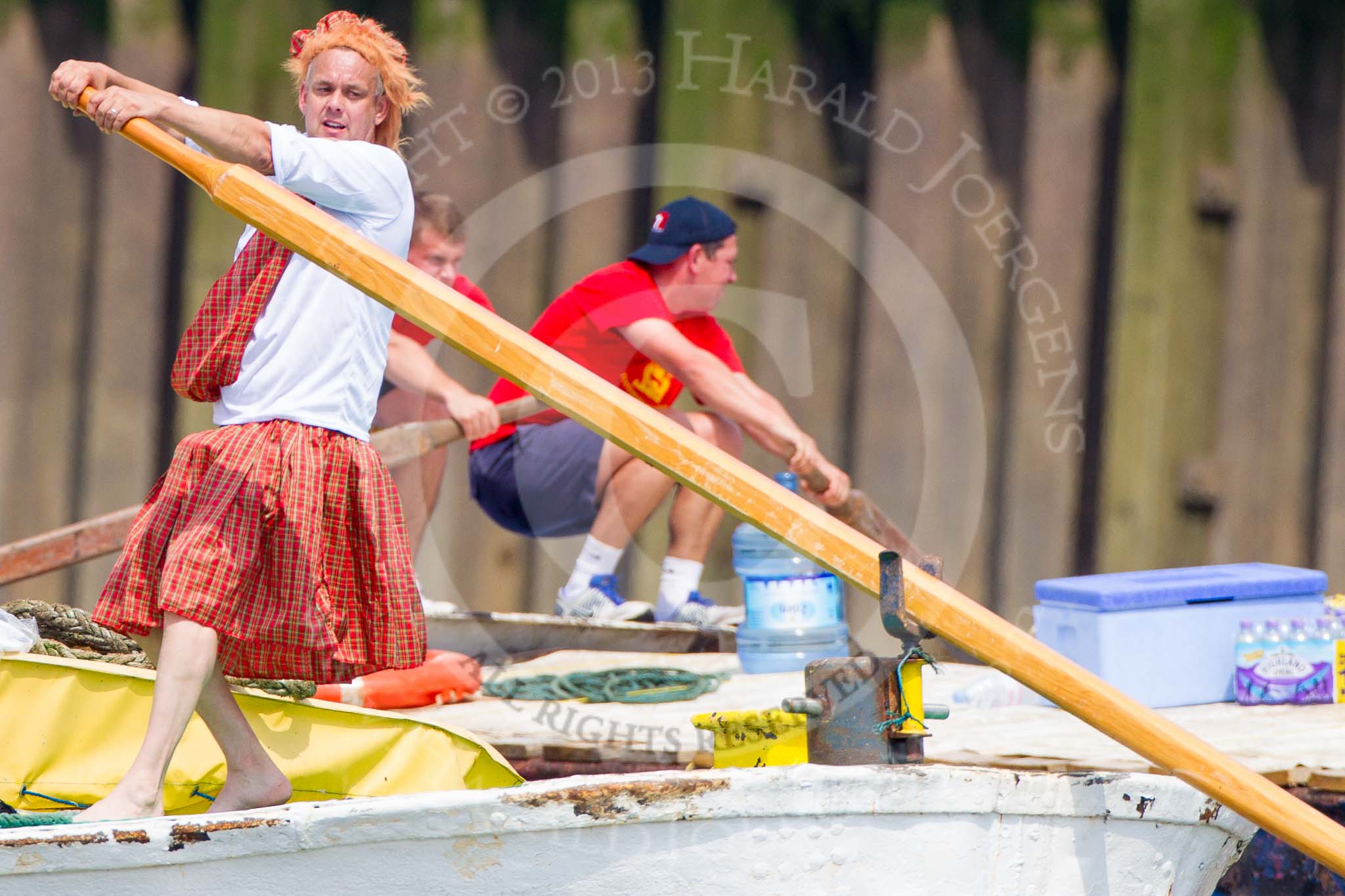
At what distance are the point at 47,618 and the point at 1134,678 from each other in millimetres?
2117

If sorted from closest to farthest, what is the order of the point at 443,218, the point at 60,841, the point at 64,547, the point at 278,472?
the point at 60,841, the point at 278,472, the point at 64,547, the point at 443,218

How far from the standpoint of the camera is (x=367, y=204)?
2.37 metres

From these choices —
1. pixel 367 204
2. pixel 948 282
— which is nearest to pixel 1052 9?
pixel 948 282

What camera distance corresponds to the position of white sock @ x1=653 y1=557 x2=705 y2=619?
4230 millimetres

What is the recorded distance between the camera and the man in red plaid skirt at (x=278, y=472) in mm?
2227

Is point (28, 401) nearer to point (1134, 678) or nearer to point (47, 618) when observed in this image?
point (47, 618)

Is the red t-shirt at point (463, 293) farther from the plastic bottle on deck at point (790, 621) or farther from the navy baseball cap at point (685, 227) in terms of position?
the plastic bottle on deck at point (790, 621)

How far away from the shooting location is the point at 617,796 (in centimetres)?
200

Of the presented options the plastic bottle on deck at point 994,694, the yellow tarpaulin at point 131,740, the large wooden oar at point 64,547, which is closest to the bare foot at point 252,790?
the yellow tarpaulin at point 131,740

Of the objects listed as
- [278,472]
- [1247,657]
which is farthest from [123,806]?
[1247,657]

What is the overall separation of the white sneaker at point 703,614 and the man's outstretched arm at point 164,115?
220 cm

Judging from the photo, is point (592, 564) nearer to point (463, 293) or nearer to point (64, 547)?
point (463, 293)

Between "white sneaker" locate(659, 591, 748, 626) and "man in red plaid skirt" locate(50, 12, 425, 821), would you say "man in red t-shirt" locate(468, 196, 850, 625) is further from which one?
"man in red plaid skirt" locate(50, 12, 425, 821)

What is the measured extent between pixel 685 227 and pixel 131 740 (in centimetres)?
196
